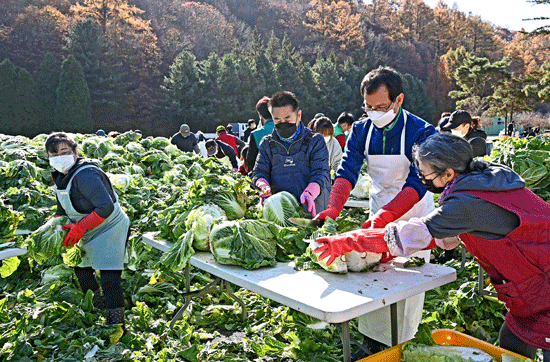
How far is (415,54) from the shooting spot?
6675cm

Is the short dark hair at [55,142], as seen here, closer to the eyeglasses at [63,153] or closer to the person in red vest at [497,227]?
the eyeglasses at [63,153]

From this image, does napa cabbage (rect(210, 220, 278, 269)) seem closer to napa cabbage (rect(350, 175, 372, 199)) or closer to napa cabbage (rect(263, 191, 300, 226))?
napa cabbage (rect(263, 191, 300, 226))

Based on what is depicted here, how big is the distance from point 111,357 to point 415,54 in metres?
70.6

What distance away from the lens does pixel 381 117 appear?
2.72 metres

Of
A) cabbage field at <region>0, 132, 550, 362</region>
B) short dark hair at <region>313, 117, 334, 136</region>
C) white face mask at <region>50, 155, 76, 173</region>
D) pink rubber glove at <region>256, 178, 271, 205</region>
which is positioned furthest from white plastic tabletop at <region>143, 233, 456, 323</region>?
short dark hair at <region>313, 117, 334, 136</region>

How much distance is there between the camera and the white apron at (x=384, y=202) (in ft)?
8.75

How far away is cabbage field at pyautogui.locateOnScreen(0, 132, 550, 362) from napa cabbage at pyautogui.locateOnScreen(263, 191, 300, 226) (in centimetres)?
1

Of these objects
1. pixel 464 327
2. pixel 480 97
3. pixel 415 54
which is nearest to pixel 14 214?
pixel 464 327

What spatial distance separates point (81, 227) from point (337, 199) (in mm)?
1952

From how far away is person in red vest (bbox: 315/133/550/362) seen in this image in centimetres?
184

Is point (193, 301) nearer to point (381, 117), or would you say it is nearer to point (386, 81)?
point (381, 117)

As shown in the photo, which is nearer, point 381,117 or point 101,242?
point 381,117

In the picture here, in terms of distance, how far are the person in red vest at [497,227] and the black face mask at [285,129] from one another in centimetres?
158

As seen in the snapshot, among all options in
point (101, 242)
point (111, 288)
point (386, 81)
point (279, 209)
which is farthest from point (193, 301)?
point (386, 81)
